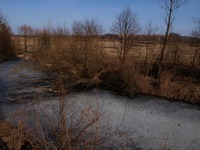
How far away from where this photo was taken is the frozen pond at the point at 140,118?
5.85 m

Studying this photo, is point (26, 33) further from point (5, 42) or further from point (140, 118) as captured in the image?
point (140, 118)

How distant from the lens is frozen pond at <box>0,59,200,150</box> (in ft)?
19.2

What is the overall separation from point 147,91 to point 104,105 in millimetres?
3057

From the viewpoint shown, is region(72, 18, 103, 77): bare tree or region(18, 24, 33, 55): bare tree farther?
region(18, 24, 33, 55): bare tree

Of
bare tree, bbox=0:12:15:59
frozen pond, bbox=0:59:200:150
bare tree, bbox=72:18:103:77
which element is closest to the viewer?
frozen pond, bbox=0:59:200:150

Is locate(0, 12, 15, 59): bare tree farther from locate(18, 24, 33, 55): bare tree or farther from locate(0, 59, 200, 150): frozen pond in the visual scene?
locate(0, 59, 200, 150): frozen pond

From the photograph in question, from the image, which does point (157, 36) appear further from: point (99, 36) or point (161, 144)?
point (161, 144)

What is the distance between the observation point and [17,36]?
2692cm

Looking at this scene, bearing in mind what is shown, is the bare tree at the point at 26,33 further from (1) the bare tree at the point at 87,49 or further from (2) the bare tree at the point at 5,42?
(1) the bare tree at the point at 87,49

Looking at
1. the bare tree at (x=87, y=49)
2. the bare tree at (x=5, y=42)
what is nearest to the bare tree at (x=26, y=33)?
the bare tree at (x=5, y=42)

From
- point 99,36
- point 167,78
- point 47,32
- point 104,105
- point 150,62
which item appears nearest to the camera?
point 104,105

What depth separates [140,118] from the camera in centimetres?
748

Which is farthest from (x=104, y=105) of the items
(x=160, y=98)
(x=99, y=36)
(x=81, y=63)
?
(x=99, y=36)

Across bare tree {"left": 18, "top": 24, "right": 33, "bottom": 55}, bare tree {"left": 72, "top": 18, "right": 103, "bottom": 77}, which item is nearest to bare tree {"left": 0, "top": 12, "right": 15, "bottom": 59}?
bare tree {"left": 18, "top": 24, "right": 33, "bottom": 55}
